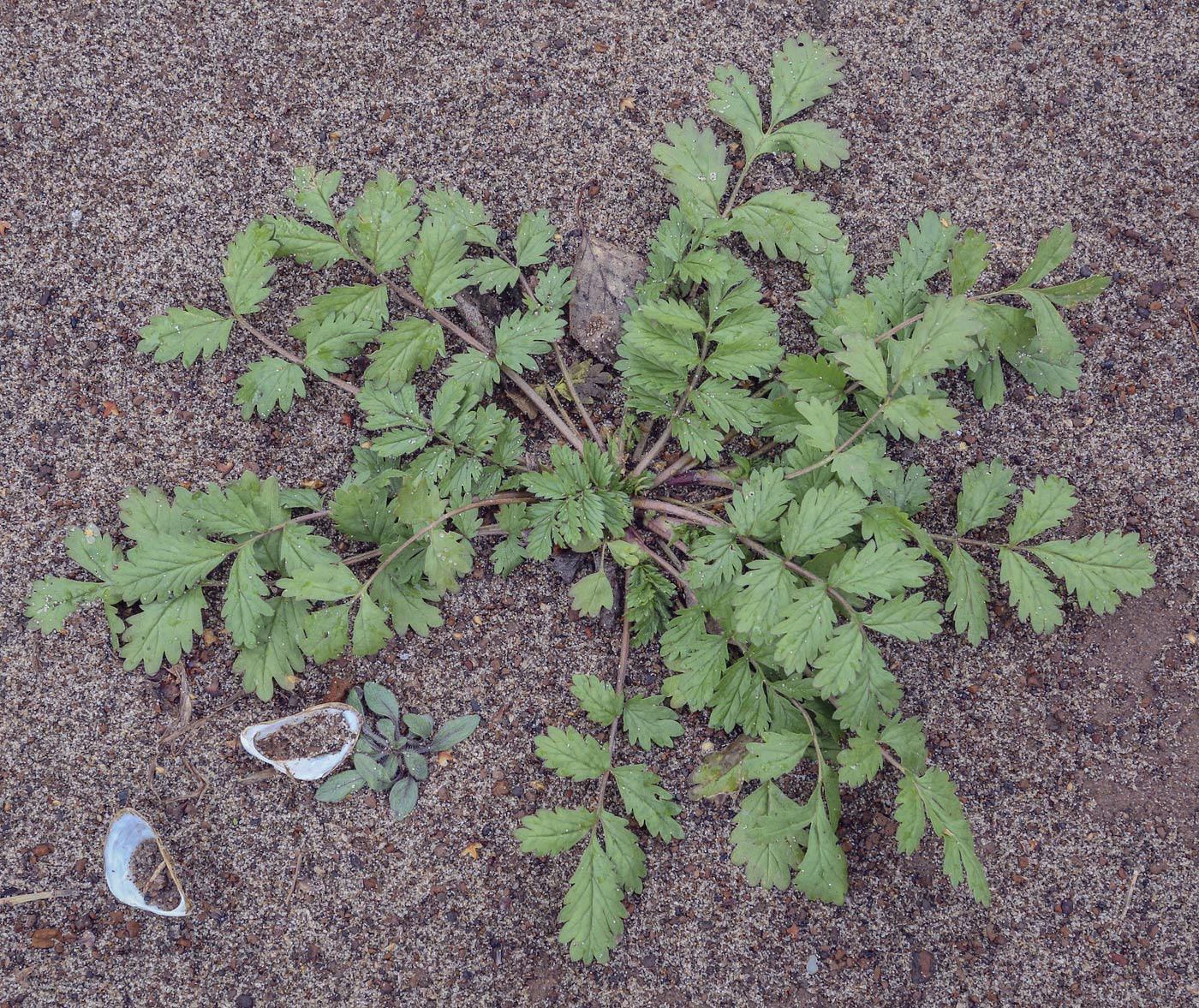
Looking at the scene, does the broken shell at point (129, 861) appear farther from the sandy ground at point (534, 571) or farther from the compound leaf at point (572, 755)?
the compound leaf at point (572, 755)

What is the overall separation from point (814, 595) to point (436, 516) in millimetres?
845

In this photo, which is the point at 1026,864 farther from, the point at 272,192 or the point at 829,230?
the point at 272,192

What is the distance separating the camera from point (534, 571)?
85.7 inches

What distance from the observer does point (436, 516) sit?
193 centimetres

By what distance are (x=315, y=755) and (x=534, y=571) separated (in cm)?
68

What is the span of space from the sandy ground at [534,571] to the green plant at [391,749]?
2.0 inches

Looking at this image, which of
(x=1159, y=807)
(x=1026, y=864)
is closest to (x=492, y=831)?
(x=1026, y=864)

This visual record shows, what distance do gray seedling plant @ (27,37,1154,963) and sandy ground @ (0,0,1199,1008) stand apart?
0.12 meters

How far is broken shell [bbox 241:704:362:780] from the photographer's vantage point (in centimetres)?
204

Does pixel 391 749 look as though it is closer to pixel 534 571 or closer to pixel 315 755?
pixel 315 755

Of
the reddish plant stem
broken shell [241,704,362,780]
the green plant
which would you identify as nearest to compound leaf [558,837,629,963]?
the reddish plant stem

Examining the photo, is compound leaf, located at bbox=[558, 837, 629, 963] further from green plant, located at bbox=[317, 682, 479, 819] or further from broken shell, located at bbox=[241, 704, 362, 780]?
broken shell, located at bbox=[241, 704, 362, 780]

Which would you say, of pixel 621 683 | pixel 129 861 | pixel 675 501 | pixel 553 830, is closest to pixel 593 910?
pixel 553 830

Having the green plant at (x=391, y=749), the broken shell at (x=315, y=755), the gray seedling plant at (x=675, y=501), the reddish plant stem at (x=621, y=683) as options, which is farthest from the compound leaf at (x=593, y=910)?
the broken shell at (x=315, y=755)
